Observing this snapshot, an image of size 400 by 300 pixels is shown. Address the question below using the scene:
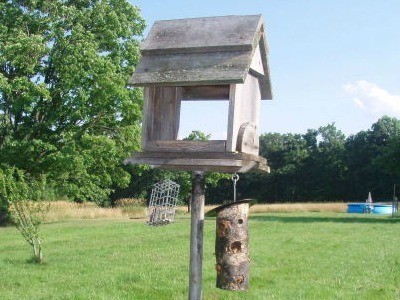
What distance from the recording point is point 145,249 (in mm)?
16141

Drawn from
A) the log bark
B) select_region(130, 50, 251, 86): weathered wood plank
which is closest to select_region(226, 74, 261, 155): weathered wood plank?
select_region(130, 50, 251, 86): weathered wood plank

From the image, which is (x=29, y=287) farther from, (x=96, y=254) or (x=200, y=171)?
(x=200, y=171)

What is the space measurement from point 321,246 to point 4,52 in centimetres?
1648

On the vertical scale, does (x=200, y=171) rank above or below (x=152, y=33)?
below

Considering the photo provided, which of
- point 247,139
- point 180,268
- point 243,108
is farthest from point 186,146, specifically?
point 180,268

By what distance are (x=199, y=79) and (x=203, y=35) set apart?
0.53 metres

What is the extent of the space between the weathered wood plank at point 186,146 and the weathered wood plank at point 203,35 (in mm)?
963

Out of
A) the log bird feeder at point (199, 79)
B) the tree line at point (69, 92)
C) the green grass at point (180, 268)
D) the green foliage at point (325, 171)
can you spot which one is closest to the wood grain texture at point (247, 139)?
the log bird feeder at point (199, 79)

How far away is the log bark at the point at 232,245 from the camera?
5699mm

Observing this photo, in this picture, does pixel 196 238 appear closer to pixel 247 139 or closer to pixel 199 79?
pixel 247 139

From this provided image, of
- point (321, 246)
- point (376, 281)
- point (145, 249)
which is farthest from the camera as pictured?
point (321, 246)

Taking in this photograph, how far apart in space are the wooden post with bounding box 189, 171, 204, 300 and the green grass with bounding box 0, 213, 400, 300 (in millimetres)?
3611

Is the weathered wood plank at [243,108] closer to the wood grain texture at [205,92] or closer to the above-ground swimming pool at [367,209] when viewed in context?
the wood grain texture at [205,92]

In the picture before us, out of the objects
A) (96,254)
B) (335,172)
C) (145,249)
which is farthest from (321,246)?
(335,172)
